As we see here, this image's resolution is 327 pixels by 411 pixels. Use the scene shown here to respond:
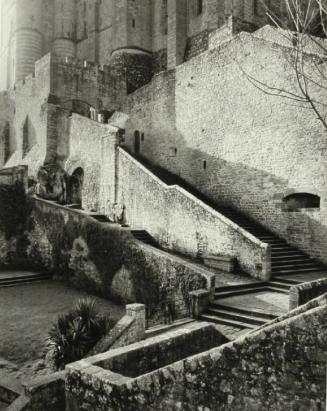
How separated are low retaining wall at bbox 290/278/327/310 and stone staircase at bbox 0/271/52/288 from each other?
10639 mm

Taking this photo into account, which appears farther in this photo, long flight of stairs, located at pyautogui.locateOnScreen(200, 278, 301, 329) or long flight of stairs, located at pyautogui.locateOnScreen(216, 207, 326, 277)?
long flight of stairs, located at pyautogui.locateOnScreen(216, 207, 326, 277)

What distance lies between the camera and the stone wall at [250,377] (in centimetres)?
292

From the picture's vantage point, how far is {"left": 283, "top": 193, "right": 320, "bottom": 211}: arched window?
13.5 meters

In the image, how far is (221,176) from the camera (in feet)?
55.3

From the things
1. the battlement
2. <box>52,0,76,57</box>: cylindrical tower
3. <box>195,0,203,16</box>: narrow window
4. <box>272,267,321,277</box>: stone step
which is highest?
<box>52,0,76,57</box>: cylindrical tower

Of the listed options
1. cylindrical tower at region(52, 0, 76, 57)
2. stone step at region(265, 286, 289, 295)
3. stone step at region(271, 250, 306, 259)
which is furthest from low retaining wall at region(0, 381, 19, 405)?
cylindrical tower at region(52, 0, 76, 57)

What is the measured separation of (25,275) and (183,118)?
10.3 metres

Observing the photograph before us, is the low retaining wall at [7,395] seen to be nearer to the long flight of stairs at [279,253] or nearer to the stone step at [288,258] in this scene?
the long flight of stairs at [279,253]

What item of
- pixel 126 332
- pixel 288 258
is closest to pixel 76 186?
pixel 288 258

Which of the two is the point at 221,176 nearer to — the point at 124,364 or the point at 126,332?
the point at 126,332

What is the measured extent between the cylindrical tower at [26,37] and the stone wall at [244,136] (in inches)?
653

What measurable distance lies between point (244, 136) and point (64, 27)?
2575 centimetres

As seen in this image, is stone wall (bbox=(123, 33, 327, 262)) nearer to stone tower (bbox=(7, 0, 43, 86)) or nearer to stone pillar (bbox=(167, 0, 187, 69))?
stone pillar (bbox=(167, 0, 187, 69))

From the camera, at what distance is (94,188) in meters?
19.3
